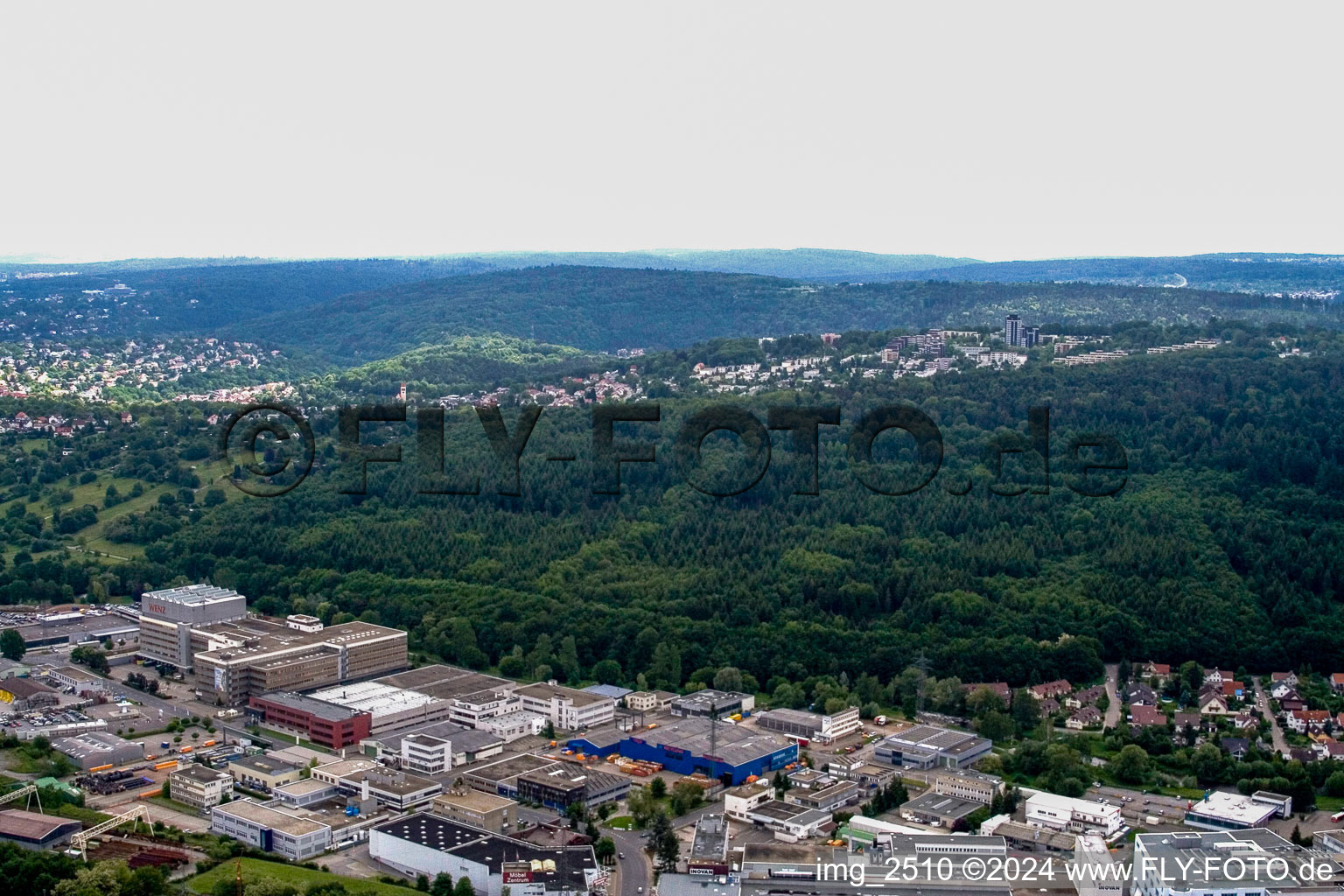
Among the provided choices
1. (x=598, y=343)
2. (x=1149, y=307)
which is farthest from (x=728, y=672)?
(x=598, y=343)

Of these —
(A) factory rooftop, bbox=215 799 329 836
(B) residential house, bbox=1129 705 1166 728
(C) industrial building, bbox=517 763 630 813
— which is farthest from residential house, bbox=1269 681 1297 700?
(A) factory rooftop, bbox=215 799 329 836

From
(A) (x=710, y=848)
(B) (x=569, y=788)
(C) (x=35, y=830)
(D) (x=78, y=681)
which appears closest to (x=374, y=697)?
(D) (x=78, y=681)

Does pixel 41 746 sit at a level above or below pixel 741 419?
below

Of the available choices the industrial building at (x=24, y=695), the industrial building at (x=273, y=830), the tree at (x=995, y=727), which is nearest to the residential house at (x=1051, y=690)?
the tree at (x=995, y=727)

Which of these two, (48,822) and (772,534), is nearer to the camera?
(48,822)

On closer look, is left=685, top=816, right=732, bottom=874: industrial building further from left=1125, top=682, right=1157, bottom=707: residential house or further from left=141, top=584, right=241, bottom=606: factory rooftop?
left=141, top=584, right=241, bottom=606: factory rooftop

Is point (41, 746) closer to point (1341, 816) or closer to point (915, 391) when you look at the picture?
point (1341, 816)
